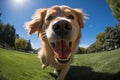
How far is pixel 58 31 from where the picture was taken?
4.58 metres

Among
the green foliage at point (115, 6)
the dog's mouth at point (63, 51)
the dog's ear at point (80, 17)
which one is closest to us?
the dog's mouth at point (63, 51)

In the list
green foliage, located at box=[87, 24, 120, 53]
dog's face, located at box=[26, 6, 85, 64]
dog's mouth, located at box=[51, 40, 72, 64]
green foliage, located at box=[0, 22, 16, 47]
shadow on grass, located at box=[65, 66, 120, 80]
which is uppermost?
dog's face, located at box=[26, 6, 85, 64]

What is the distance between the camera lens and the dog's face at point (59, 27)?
15.0ft

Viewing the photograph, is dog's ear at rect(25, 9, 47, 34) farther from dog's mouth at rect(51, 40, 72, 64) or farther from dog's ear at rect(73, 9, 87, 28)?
dog's mouth at rect(51, 40, 72, 64)

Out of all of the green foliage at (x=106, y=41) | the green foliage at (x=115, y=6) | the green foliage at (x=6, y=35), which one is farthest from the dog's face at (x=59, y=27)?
the green foliage at (x=106, y=41)

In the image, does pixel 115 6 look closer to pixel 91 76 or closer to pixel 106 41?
pixel 91 76

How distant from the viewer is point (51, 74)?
7098 millimetres

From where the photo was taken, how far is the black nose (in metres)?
4.34

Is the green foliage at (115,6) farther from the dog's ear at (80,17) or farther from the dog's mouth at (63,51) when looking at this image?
the dog's mouth at (63,51)

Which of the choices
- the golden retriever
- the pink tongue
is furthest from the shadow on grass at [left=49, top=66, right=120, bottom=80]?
the pink tongue

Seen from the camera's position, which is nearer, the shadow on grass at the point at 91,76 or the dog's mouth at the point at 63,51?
the dog's mouth at the point at 63,51

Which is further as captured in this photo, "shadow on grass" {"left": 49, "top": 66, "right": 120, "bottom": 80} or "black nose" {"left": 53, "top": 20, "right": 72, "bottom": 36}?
"shadow on grass" {"left": 49, "top": 66, "right": 120, "bottom": 80}

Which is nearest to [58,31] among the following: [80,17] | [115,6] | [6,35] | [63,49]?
[63,49]

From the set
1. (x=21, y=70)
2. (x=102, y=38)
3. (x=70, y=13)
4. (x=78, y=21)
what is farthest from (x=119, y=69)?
(x=102, y=38)
